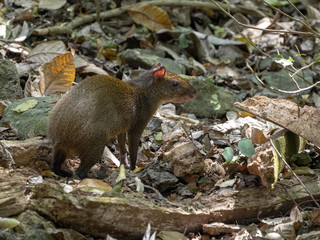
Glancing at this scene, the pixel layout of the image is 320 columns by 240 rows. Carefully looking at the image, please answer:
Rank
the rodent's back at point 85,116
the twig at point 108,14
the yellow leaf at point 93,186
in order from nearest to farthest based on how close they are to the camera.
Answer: the yellow leaf at point 93,186 → the rodent's back at point 85,116 → the twig at point 108,14

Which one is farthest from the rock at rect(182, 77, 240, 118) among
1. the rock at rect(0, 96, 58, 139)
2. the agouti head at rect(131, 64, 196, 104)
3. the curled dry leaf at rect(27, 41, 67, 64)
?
the rock at rect(0, 96, 58, 139)

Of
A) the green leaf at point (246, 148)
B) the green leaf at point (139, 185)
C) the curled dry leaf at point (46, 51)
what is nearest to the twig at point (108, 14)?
the curled dry leaf at point (46, 51)

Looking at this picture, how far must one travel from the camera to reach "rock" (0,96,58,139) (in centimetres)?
614

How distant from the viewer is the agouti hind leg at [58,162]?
17.9ft

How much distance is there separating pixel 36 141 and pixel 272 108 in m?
2.66

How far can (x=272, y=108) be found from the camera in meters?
5.27

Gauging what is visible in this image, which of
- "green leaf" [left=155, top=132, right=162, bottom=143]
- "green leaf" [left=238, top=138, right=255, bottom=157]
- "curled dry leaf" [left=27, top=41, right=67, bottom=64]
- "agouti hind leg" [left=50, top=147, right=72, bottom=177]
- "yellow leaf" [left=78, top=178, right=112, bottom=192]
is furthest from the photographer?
"curled dry leaf" [left=27, top=41, right=67, bottom=64]

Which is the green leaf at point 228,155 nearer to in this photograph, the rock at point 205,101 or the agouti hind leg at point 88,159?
the agouti hind leg at point 88,159

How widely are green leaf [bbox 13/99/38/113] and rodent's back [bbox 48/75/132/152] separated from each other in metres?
1.17

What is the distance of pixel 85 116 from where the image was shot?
5.20 meters

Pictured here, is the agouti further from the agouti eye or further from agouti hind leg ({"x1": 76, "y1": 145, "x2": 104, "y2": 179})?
the agouti eye

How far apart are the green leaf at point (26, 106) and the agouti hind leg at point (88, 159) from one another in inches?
60.0

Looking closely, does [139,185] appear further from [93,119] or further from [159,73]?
[159,73]

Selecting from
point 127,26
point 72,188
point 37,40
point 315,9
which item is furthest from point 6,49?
point 315,9
